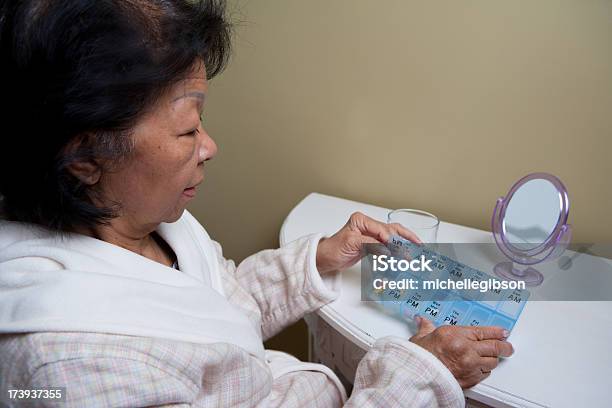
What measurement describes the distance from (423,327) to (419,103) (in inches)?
19.5

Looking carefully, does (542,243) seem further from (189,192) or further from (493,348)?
(189,192)

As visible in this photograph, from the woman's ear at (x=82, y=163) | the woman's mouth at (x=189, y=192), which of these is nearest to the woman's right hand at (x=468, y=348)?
the woman's mouth at (x=189, y=192)

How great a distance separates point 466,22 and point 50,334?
2.76 ft

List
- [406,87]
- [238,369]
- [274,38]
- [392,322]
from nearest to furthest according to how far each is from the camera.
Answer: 1. [238,369]
2. [392,322]
3. [406,87]
4. [274,38]

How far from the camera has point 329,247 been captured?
85 centimetres

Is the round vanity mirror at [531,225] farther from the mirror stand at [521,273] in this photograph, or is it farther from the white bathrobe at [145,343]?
the white bathrobe at [145,343]

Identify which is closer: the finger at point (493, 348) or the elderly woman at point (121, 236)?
the elderly woman at point (121, 236)

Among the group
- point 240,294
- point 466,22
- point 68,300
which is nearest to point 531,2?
point 466,22

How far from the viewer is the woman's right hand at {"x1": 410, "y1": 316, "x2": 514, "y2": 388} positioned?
0.62 m

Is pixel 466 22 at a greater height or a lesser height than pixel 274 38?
greater

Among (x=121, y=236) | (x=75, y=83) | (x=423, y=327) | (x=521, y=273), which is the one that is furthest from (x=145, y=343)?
(x=521, y=273)

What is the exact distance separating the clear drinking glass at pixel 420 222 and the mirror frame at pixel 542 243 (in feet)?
0.37

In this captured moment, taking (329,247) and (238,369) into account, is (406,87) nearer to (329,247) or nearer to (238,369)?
(329,247)

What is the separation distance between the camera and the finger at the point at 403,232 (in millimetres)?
832
